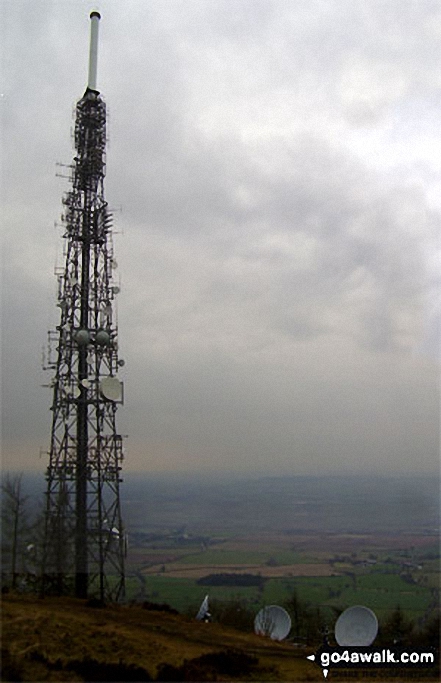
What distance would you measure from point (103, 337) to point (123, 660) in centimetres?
795

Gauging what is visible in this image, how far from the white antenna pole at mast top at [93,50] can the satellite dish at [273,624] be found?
13610mm

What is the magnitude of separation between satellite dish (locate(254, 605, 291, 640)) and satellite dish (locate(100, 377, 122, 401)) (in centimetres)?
603

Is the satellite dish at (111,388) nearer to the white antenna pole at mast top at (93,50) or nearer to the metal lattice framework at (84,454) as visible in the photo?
the metal lattice framework at (84,454)

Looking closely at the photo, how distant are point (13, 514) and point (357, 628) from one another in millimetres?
8882

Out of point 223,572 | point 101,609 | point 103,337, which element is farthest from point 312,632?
point 103,337

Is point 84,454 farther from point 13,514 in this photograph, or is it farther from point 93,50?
point 93,50

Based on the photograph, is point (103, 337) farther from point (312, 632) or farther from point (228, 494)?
point (312, 632)

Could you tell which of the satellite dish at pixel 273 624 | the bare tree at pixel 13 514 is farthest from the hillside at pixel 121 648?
the bare tree at pixel 13 514

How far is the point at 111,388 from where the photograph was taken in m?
14.3

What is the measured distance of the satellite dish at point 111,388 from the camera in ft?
46.8

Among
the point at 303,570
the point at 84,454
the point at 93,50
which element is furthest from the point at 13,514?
the point at 93,50

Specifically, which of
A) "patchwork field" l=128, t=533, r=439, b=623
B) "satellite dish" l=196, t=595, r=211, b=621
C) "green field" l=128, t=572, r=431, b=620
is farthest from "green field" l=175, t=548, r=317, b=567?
"satellite dish" l=196, t=595, r=211, b=621

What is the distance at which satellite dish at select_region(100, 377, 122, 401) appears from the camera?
1426 centimetres

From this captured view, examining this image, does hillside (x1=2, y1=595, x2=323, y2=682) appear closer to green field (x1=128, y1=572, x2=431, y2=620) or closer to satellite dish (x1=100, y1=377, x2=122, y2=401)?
green field (x1=128, y1=572, x2=431, y2=620)
